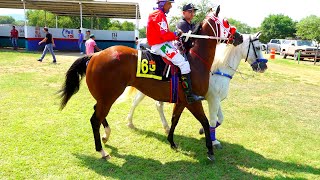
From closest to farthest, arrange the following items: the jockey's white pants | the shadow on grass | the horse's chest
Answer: the shadow on grass, the jockey's white pants, the horse's chest

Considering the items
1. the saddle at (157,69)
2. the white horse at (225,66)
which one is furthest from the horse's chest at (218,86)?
the saddle at (157,69)

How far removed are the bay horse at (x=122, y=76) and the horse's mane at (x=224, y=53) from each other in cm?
47

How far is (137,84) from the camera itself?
4363 millimetres

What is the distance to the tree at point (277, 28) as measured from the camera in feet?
241

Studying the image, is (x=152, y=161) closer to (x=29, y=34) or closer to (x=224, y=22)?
(x=224, y=22)

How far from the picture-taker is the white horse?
4.89 metres

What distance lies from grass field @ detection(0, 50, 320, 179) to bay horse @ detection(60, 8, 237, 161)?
1.46ft

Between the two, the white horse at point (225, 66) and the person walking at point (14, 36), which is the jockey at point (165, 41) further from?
the person walking at point (14, 36)

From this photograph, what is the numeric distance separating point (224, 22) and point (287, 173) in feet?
8.20

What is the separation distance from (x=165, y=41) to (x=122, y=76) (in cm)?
83

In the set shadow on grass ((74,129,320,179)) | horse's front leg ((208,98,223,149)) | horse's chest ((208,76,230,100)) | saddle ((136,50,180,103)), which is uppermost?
saddle ((136,50,180,103))

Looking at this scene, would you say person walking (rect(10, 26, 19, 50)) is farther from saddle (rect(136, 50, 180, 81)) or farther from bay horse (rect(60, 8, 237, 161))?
saddle (rect(136, 50, 180, 81))

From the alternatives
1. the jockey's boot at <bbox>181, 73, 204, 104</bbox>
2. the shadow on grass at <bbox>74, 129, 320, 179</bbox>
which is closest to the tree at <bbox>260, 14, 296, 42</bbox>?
the shadow on grass at <bbox>74, 129, 320, 179</bbox>

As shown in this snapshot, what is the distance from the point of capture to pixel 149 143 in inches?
200
